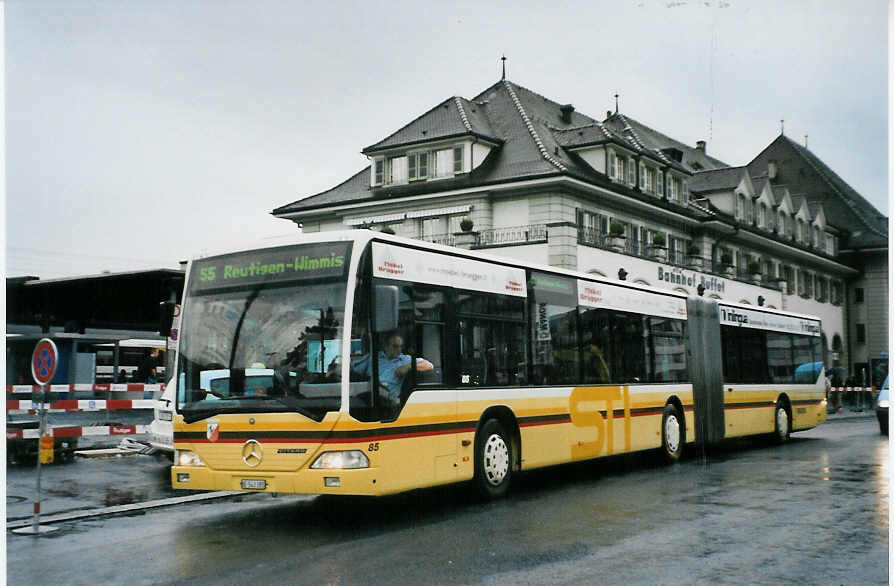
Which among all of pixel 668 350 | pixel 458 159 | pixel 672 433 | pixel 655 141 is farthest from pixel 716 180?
pixel 672 433

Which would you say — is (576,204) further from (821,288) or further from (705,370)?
(821,288)

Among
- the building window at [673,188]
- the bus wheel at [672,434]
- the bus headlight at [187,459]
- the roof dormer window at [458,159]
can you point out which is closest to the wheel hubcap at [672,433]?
the bus wheel at [672,434]

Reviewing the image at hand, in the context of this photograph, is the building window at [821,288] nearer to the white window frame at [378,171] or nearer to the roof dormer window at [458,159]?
the roof dormer window at [458,159]

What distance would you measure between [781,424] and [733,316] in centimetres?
308

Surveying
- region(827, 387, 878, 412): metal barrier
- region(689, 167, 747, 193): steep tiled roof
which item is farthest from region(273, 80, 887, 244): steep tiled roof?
region(827, 387, 878, 412): metal barrier

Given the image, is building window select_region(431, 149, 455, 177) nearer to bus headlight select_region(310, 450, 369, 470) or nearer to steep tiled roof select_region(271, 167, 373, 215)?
steep tiled roof select_region(271, 167, 373, 215)

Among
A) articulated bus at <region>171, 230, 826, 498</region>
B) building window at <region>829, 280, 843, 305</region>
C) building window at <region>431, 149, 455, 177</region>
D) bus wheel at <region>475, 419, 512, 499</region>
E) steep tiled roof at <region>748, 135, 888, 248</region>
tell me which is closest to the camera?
articulated bus at <region>171, 230, 826, 498</region>

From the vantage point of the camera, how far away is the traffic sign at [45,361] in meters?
10.6

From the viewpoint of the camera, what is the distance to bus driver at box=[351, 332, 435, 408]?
9.77 metres

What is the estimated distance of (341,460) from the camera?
377 inches

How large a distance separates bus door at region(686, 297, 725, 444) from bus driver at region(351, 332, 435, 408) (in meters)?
8.79

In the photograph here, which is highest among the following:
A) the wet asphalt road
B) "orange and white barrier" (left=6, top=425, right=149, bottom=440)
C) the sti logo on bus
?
the sti logo on bus

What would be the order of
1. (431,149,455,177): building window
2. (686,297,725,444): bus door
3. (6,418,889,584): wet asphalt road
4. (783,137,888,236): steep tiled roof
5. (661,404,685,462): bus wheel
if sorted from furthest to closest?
1. (783,137,888,236): steep tiled roof
2. (431,149,455,177): building window
3. (686,297,725,444): bus door
4. (661,404,685,462): bus wheel
5. (6,418,889,584): wet asphalt road

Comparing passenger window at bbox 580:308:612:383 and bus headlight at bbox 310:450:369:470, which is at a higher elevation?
passenger window at bbox 580:308:612:383
